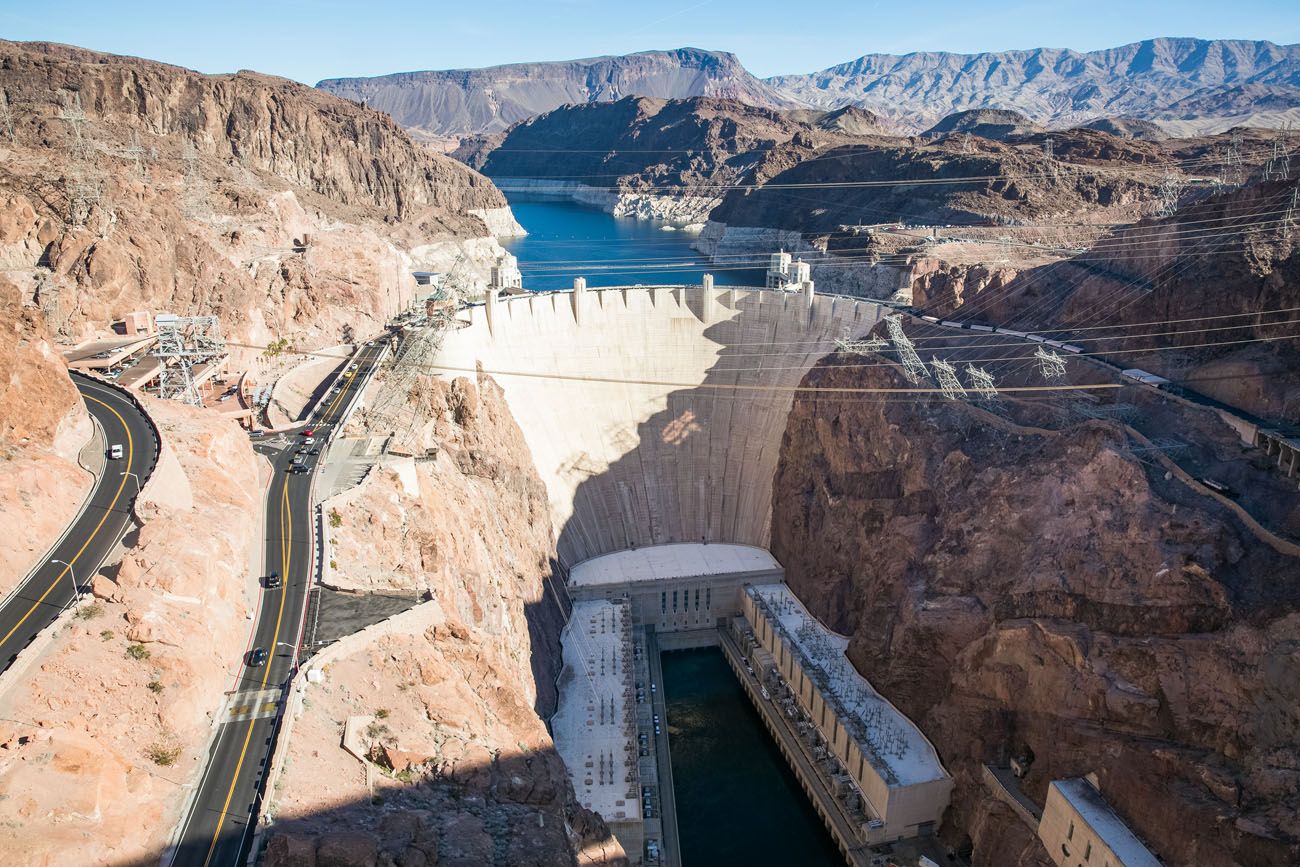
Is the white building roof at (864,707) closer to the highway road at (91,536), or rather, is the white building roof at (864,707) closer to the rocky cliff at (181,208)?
the highway road at (91,536)

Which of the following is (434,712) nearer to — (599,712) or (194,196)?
(599,712)

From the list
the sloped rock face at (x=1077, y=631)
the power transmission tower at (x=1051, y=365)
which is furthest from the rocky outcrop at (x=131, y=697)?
the power transmission tower at (x=1051, y=365)

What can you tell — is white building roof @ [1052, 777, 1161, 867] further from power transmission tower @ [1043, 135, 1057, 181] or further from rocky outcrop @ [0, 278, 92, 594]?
power transmission tower @ [1043, 135, 1057, 181]

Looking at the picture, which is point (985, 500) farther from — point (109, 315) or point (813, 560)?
point (109, 315)

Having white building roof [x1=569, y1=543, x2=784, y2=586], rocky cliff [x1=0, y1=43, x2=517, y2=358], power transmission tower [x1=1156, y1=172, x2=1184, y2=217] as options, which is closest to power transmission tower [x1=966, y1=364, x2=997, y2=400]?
white building roof [x1=569, y1=543, x2=784, y2=586]

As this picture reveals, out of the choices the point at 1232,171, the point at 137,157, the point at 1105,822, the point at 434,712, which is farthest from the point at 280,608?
the point at 1232,171
